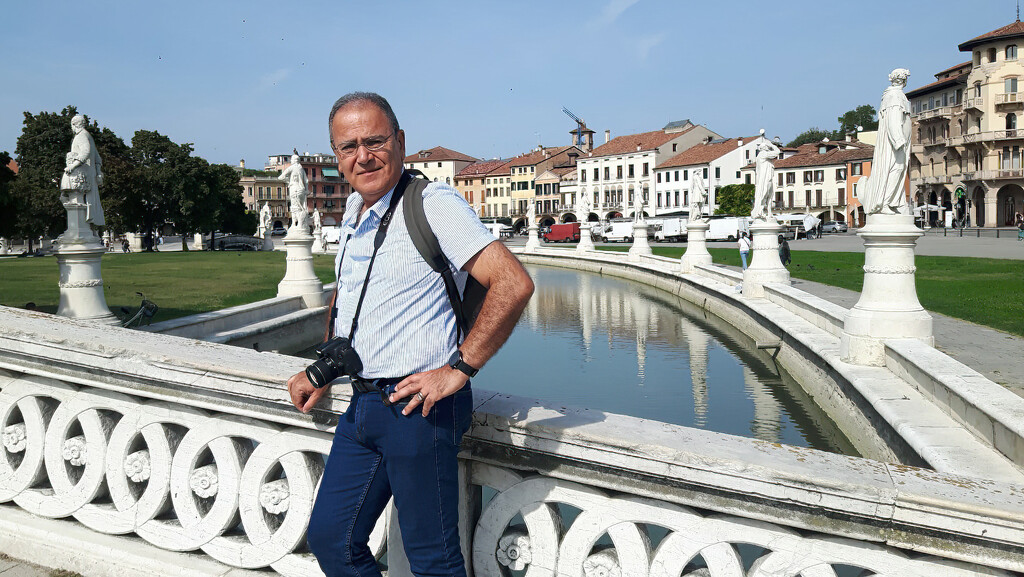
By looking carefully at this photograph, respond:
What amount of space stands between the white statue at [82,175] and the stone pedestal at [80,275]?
0.99 ft

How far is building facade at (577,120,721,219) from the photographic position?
80.6 m

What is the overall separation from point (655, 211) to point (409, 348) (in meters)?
79.7

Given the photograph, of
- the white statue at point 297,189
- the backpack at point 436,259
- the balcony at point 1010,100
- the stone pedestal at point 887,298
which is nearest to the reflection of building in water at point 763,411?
the stone pedestal at point 887,298

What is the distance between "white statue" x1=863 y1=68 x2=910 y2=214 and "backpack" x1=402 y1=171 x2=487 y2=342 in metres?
7.02

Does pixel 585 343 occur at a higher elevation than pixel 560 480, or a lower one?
lower

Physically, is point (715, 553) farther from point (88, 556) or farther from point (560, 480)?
point (88, 556)

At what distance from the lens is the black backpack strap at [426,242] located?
211 centimetres

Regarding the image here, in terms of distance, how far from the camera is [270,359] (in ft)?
8.94

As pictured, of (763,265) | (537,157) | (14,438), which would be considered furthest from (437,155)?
(14,438)

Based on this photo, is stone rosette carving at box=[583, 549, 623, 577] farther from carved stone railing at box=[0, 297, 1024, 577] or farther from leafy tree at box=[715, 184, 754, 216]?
leafy tree at box=[715, 184, 754, 216]

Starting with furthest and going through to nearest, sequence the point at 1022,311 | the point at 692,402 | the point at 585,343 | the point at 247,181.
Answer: the point at 247,181 < the point at 585,343 < the point at 1022,311 < the point at 692,402

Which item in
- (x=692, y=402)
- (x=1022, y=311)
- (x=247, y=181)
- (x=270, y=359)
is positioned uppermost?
(x=247, y=181)

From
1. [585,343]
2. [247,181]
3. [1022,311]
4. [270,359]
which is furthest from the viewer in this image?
[247,181]

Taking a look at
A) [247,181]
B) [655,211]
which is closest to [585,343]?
[655,211]
